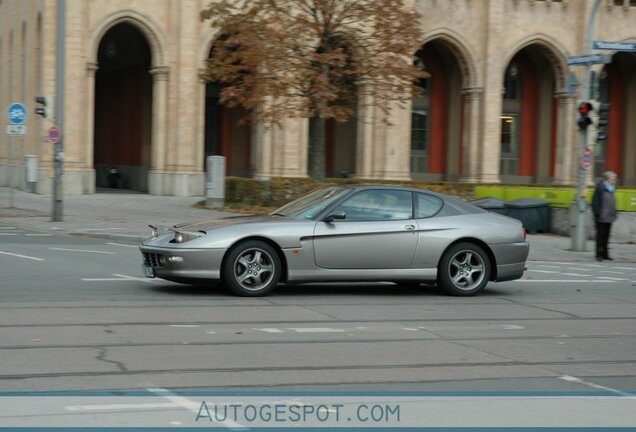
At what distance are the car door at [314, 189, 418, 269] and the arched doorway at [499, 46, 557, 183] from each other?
1510 inches

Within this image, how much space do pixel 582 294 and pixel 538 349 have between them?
5.07m

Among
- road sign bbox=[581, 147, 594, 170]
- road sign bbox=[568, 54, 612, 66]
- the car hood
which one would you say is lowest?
the car hood

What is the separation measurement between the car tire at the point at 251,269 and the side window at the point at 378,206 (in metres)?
1.11

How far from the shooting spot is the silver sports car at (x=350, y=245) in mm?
11828

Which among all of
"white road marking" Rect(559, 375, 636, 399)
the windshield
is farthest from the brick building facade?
"white road marking" Rect(559, 375, 636, 399)

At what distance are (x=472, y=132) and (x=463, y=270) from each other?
32.3m

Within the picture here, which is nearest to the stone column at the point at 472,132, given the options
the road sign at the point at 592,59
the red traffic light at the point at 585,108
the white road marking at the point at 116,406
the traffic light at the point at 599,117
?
the traffic light at the point at 599,117

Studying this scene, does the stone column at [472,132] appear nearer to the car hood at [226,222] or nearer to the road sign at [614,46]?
the road sign at [614,46]

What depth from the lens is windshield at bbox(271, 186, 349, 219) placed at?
1250cm

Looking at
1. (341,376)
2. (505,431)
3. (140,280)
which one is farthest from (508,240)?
(505,431)

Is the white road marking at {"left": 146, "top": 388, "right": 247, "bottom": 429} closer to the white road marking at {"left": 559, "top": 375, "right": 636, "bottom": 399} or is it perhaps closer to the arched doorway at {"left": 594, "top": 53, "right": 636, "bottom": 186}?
the white road marking at {"left": 559, "top": 375, "right": 636, "bottom": 399}

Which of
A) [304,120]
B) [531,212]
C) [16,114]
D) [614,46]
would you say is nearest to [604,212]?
[614,46]

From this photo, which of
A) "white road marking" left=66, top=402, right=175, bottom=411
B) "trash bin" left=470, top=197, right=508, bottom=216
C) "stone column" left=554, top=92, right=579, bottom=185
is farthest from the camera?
"stone column" left=554, top=92, right=579, bottom=185

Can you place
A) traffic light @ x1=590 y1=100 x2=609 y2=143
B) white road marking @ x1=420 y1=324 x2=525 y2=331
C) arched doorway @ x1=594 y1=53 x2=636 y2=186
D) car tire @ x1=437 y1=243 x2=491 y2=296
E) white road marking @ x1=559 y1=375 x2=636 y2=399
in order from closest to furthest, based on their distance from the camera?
white road marking @ x1=559 y1=375 x2=636 y2=399 < white road marking @ x1=420 y1=324 x2=525 y2=331 < car tire @ x1=437 y1=243 x2=491 y2=296 < traffic light @ x1=590 y1=100 x2=609 y2=143 < arched doorway @ x1=594 y1=53 x2=636 y2=186
